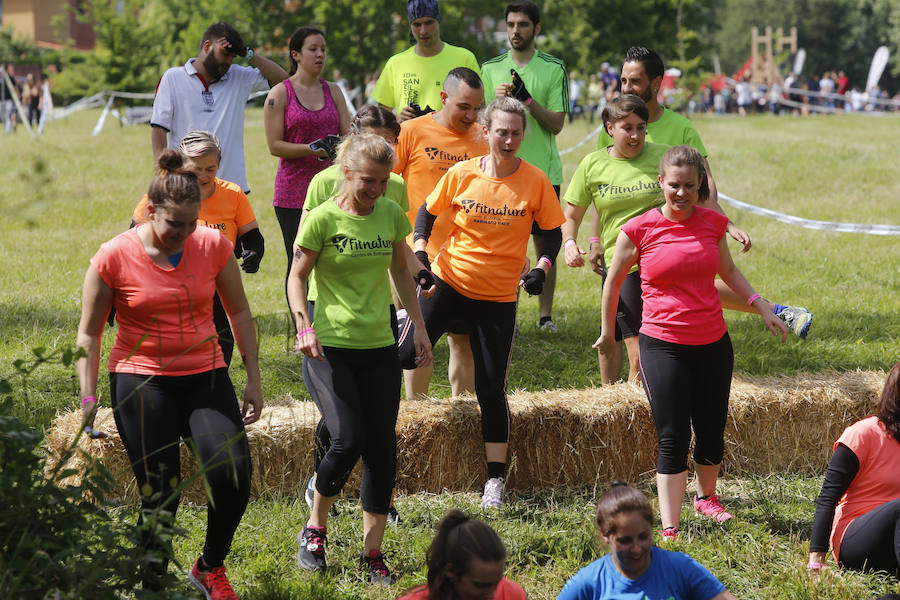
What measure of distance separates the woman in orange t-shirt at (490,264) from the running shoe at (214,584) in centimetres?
159

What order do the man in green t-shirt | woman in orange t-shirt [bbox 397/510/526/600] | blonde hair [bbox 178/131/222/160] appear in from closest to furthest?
woman in orange t-shirt [bbox 397/510/526/600]
blonde hair [bbox 178/131/222/160]
the man in green t-shirt

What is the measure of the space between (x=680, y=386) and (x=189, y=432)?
7.82 feet

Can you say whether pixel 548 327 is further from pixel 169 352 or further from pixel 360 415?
pixel 169 352

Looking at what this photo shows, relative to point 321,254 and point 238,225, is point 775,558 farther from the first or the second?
point 238,225

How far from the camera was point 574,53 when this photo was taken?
4200cm

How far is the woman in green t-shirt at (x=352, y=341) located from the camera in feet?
14.9

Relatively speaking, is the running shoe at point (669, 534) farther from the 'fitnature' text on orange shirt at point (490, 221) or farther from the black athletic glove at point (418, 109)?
the black athletic glove at point (418, 109)

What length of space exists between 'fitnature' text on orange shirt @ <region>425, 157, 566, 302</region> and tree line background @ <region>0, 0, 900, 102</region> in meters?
27.5

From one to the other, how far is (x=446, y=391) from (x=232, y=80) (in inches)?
104

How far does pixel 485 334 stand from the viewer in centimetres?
552

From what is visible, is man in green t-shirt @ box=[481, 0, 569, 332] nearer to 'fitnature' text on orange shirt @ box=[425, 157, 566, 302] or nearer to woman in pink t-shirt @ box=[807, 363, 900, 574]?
'fitnature' text on orange shirt @ box=[425, 157, 566, 302]

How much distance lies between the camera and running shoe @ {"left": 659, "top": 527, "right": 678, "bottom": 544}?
4916 millimetres

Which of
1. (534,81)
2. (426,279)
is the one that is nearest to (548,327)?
(534,81)

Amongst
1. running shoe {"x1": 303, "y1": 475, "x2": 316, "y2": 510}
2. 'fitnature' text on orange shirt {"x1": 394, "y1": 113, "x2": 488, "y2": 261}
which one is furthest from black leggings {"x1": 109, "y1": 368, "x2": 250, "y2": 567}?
'fitnature' text on orange shirt {"x1": 394, "y1": 113, "x2": 488, "y2": 261}
